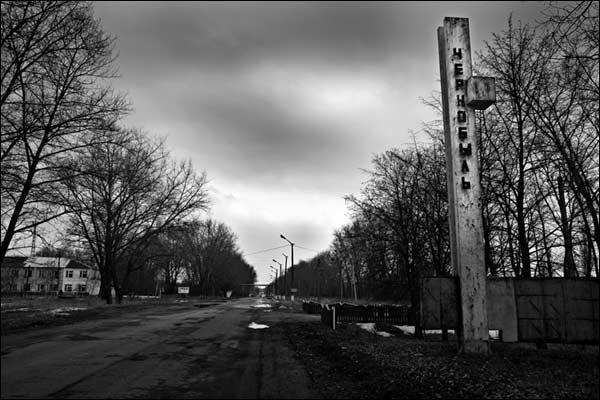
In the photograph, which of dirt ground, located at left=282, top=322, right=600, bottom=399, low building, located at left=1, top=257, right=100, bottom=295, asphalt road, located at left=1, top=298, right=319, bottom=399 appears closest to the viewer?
dirt ground, located at left=282, top=322, right=600, bottom=399

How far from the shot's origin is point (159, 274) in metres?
81.4

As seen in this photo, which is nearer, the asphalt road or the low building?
the asphalt road

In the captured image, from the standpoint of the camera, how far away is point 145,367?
793 centimetres

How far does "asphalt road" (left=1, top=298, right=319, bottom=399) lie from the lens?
620cm

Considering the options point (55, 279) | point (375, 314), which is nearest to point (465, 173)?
point (375, 314)

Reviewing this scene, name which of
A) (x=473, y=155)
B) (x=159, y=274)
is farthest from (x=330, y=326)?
(x=159, y=274)

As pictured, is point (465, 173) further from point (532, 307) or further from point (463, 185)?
point (532, 307)

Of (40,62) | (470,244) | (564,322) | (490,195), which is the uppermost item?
(40,62)

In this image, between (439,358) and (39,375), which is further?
(439,358)

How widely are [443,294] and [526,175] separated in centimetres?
668

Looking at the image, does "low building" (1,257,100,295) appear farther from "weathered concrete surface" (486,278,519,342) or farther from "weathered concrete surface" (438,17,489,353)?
"weathered concrete surface" (486,278,519,342)

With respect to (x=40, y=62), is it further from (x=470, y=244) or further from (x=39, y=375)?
(x=470, y=244)

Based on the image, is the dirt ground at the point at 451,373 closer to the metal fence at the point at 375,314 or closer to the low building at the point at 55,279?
the metal fence at the point at 375,314

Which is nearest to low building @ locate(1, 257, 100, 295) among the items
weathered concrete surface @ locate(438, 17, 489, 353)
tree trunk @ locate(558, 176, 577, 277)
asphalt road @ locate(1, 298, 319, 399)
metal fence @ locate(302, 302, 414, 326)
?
metal fence @ locate(302, 302, 414, 326)
